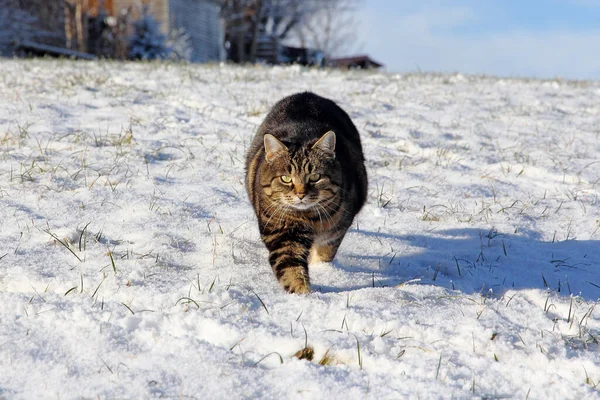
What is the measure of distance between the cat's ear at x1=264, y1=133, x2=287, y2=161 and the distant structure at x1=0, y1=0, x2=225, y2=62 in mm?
21092

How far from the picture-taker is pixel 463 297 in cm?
303

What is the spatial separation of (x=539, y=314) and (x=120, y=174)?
350cm

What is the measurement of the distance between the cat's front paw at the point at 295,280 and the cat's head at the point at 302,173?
48 centimetres

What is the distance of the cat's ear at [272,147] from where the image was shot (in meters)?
3.64

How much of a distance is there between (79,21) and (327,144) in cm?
2476

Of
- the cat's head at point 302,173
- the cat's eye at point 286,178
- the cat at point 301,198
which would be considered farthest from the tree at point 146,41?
the cat's eye at point 286,178

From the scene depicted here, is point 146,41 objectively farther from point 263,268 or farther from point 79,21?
point 263,268

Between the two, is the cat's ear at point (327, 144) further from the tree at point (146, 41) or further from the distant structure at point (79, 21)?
the tree at point (146, 41)

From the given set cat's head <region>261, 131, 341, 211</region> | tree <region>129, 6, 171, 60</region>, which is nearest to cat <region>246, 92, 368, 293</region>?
cat's head <region>261, 131, 341, 211</region>

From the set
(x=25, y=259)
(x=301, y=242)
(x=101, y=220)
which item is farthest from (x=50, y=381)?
(x=101, y=220)

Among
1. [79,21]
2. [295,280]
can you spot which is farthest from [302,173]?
[79,21]

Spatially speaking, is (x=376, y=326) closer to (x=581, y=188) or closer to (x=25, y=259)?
(x=25, y=259)

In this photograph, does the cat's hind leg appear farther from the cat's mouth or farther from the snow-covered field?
the cat's mouth

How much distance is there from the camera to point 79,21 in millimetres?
25156
